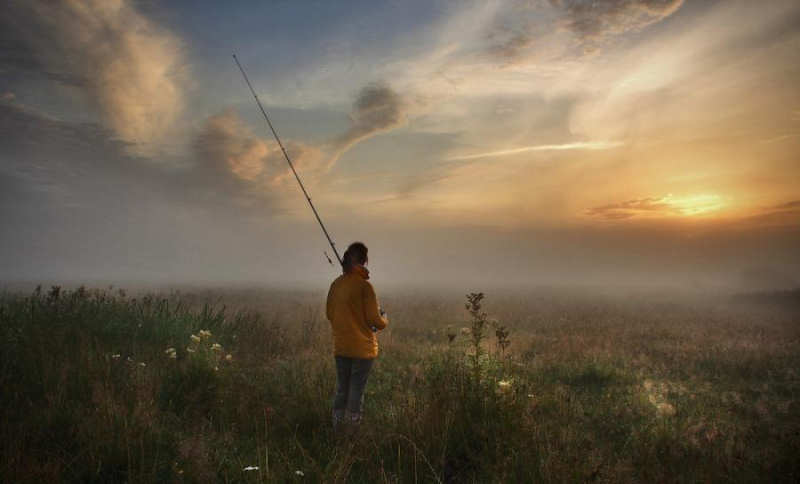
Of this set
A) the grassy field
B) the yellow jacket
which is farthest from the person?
the grassy field

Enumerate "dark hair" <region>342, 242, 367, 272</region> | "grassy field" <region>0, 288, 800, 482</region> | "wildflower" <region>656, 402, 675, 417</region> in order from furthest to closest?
"wildflower" <region>656, 402, 675, 417</region> < "dark hair" <region>342, 242, 367, 272</region> < "grassy field" <region>0, 288, 800, 482</region>

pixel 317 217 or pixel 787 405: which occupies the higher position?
pixel 317 217

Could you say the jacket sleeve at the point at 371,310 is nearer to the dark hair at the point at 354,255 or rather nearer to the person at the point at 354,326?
the person at the point at 354,326

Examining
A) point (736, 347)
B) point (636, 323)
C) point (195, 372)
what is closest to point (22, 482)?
point (195, 372)

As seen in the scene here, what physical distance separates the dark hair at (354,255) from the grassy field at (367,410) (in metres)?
1.54

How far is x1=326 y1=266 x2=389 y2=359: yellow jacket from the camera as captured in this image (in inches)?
203

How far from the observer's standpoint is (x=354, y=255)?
527 cm

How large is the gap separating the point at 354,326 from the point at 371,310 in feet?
1.02

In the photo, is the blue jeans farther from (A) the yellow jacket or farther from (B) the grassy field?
(B) the grassy field

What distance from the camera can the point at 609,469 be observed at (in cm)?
409

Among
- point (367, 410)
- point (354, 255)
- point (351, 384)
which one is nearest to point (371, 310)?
point (354, 255)

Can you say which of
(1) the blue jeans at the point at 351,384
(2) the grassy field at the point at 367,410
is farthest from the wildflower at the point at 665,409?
(1) the blue jeans at the point at 351,384

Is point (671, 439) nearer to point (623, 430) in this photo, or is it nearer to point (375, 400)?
point (623, 430)

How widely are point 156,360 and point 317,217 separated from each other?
405 centimetres
